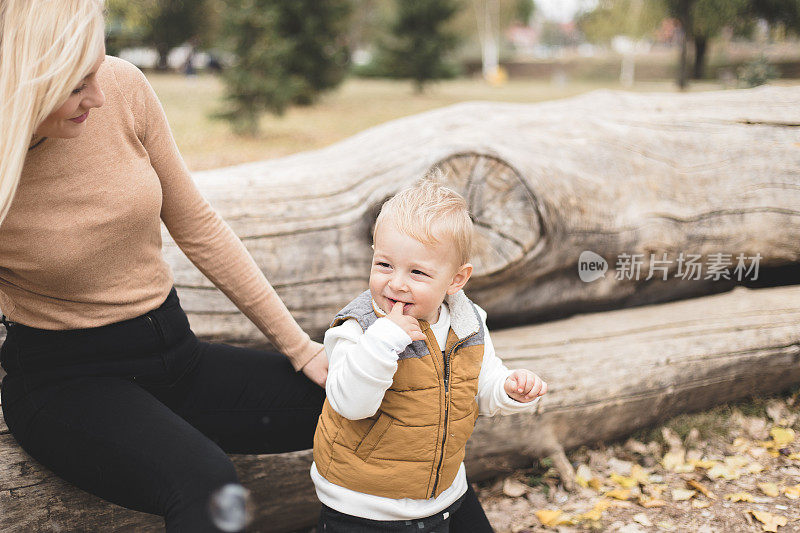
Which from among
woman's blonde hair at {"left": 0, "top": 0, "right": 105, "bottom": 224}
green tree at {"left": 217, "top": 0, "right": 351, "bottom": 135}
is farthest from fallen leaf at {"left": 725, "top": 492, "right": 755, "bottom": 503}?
green tree at {"left": 217, "top": 0, "right": 351, "bottom": 135}

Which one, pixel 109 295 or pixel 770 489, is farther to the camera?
pixel 770 489

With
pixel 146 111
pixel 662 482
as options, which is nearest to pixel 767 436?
pixel 662 482

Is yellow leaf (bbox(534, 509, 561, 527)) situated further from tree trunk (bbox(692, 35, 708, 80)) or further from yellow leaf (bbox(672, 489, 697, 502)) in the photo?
tree trunk (bbox(692, 35, 708, 80))

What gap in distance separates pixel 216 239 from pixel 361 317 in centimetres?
65

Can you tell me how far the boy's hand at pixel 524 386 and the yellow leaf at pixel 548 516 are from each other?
1.06m

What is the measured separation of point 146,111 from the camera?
207 centimetres

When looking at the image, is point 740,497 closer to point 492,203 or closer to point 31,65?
point 492,203

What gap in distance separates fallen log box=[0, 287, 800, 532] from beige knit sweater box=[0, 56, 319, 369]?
2.72 ft

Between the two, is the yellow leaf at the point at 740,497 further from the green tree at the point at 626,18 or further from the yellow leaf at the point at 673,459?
the green tree at the point at 626,18

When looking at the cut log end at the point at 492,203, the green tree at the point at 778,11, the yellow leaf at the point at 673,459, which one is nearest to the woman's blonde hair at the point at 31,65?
the cut log end at the point at 492,203

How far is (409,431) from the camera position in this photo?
1.88 meters

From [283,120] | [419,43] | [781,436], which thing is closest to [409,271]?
[781,436]

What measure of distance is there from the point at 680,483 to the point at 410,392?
176 cm

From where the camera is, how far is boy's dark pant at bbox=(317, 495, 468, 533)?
191 centimetres
